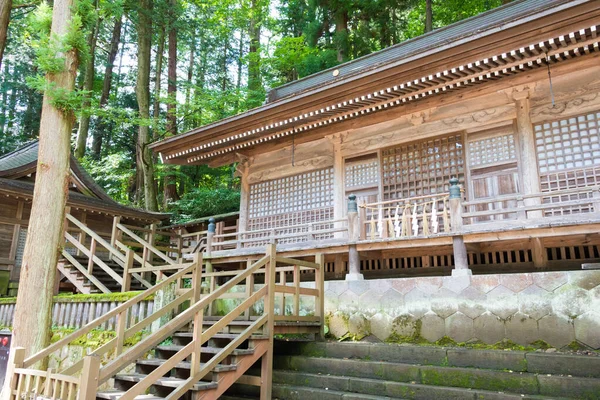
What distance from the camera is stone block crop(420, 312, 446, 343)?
634 centimetres

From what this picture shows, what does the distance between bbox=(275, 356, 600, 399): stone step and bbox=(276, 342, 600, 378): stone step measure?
0.25 m

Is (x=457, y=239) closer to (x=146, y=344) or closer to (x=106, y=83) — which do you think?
(x=146, y=344)

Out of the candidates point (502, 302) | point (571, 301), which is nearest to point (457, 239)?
point (502, 302)

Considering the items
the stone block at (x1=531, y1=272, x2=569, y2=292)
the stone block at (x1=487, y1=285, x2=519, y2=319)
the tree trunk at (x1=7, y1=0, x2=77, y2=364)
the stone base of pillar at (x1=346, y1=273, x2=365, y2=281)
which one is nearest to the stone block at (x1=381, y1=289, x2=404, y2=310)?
the stone base of pillar at (x1=346, y1=273, x2=365, y2=281)

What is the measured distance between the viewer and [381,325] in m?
6.84

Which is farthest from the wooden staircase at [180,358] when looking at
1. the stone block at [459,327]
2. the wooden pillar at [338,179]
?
the wooden pillar at [338,179]

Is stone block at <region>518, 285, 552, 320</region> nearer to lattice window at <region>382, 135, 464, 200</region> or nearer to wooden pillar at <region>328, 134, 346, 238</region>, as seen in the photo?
lattice window at <region>382, 135, 464, 200</region>

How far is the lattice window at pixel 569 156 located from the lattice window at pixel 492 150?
1.58 ft

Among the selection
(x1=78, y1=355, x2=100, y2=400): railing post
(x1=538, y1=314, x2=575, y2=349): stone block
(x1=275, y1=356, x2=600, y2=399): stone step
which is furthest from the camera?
(x1=538, y1=314, x2=575, y2=349): stone block

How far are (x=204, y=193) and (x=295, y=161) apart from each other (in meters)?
8.44

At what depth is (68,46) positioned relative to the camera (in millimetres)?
6816

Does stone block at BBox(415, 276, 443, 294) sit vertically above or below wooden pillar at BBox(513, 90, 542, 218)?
below

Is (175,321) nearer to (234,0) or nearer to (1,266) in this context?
(1,266)

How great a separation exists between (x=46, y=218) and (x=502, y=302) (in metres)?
7.03
